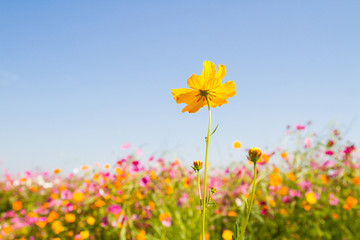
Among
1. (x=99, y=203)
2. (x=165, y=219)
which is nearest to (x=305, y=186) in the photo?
(x=165, y=219)

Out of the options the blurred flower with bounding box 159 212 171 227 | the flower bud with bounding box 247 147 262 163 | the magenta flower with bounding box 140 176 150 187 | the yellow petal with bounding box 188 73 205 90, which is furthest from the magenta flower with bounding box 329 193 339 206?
the yellow petal with bounding box 188 73 205 90

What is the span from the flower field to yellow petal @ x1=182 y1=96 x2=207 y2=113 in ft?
3.63

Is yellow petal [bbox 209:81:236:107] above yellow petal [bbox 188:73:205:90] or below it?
below

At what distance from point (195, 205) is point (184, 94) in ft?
6.02

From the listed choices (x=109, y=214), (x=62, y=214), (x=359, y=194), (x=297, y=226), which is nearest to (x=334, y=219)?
(x=297, y=226)

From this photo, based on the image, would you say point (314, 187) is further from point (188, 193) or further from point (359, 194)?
point (188, 193)

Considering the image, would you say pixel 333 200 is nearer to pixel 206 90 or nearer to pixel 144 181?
pixel 144 181

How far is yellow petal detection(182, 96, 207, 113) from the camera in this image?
0.89m

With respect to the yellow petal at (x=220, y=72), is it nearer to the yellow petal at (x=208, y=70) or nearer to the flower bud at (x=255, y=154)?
the yellow petal at (x=208, y=70)

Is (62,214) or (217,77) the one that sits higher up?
(217,77)

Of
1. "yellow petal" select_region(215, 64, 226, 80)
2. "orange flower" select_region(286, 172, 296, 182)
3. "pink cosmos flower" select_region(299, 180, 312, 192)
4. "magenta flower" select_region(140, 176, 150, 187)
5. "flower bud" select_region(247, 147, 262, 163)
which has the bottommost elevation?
"magenta flower" select_region(140, 176, 150, 187)

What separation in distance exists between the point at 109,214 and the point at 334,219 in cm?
172

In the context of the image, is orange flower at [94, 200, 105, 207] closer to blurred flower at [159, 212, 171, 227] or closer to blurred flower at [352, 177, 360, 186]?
blurred flower at [159, 212, 171, 227]

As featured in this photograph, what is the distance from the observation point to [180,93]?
0.87 m
